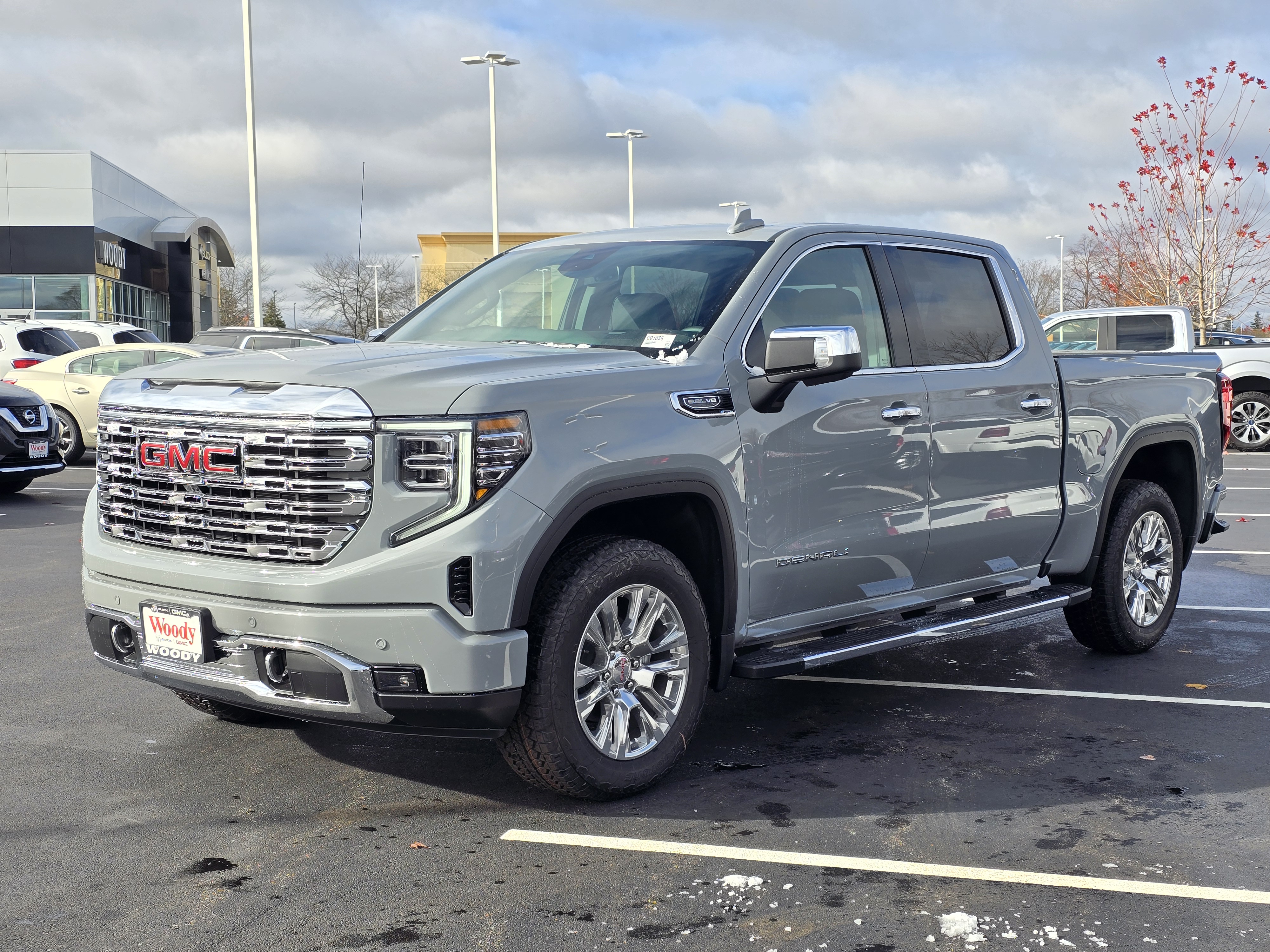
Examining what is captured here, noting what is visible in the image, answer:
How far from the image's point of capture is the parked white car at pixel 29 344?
60.4 feet

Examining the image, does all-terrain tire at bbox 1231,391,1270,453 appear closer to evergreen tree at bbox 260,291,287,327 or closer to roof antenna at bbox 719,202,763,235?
roof antenna at bbox 719,202,763,235

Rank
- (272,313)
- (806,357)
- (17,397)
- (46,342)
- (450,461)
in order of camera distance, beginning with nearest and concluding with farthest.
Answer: (450,461), (806,357), (17,397), (46,342), (272,313)

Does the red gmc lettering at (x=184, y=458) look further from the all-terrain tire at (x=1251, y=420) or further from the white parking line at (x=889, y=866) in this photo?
the all-terrain tire at (x=1251, y=420)

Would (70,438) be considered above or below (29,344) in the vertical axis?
below

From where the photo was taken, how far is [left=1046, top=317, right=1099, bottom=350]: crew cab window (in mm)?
15789

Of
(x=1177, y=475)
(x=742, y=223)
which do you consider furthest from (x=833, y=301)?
(x=1177, y=475)

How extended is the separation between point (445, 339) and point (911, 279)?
1998 millimetres

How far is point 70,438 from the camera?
1744 cm

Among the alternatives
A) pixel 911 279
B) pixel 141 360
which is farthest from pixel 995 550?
pixel 141 360

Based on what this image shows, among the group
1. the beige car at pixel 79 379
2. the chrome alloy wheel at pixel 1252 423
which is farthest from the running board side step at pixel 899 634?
the chrome alloy wheel at pixel 1252 423

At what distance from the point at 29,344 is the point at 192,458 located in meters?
17.0

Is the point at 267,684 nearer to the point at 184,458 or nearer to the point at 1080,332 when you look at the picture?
the point at 184,458

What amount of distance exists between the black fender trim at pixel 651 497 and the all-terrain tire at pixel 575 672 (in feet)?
0.28

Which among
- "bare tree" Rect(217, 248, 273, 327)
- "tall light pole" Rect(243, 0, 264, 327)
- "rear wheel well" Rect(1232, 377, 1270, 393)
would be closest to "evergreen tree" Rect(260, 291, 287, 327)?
"bare tree" Rect(217, 248, 273, 327)
